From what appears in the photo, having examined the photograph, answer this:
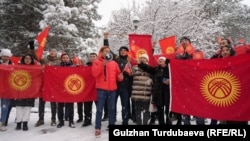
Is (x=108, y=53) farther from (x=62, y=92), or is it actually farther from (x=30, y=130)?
(x=30, y=130)

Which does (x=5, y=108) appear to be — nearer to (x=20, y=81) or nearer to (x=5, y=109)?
(x=5, y=109)

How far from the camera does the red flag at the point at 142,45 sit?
10.0 meters

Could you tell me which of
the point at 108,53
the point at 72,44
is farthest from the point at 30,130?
the point at 72,44

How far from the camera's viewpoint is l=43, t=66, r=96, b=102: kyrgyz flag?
9383 millimetres

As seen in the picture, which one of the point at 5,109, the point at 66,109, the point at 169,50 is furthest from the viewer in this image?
the point at 169,50

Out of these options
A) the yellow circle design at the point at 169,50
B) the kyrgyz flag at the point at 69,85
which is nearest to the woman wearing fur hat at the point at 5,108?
the kyrgyz flag at the point at 69,85

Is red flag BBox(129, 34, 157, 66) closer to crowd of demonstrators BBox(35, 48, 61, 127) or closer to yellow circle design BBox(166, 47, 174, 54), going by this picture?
yellow circle design BBox(166, 47, 174, 54)

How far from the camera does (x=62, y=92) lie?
9438mm

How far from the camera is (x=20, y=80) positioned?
31.2 ft

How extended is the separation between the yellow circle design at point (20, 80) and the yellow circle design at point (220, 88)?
5123 millimetres

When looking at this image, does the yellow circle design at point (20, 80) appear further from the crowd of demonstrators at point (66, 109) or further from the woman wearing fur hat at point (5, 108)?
the crowd of demonstrators at point (66, 109)

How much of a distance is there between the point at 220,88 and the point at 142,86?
6.73 feet

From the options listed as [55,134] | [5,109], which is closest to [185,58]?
[55,134]

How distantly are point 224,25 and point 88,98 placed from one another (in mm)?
25797
